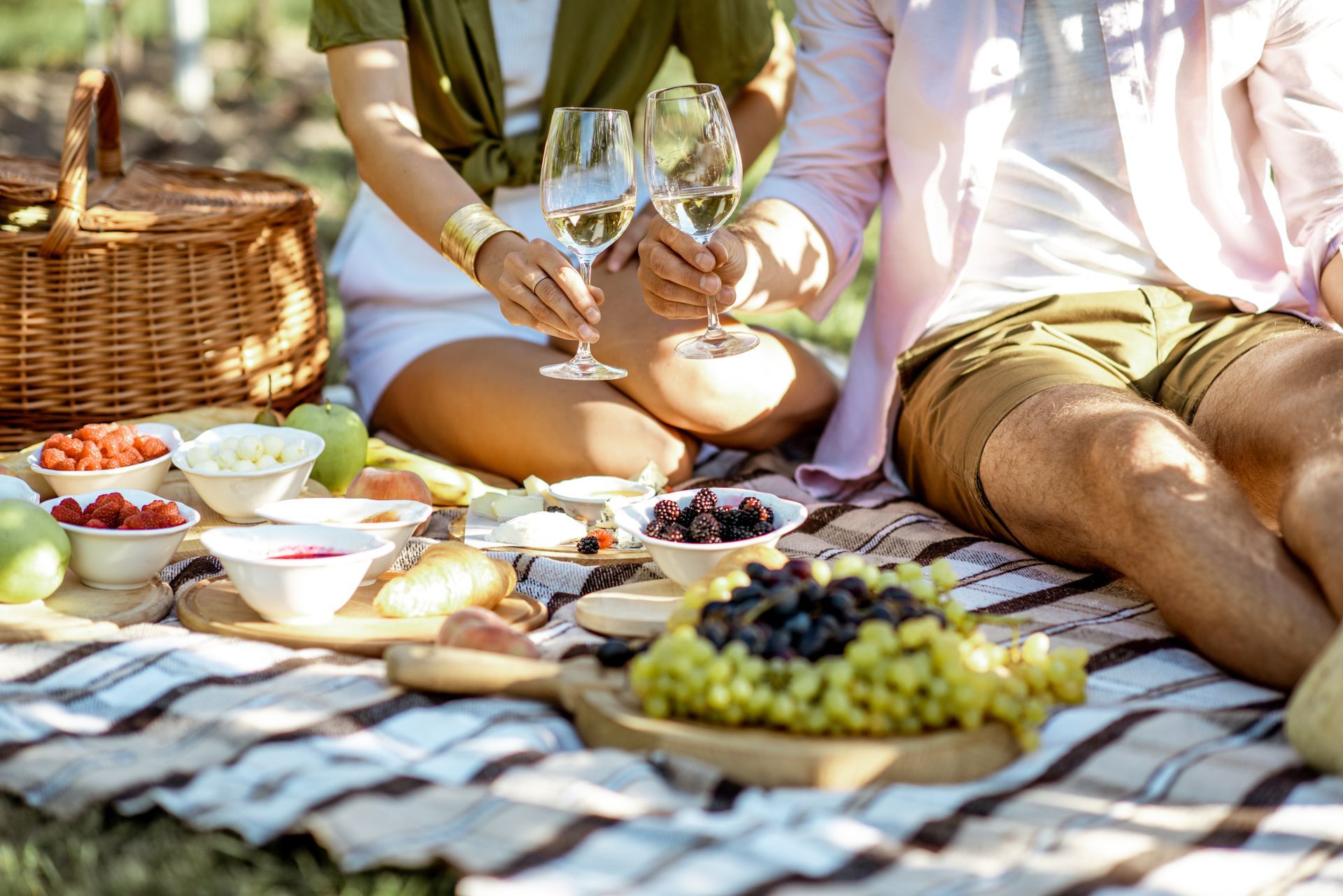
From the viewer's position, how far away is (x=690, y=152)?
211cm

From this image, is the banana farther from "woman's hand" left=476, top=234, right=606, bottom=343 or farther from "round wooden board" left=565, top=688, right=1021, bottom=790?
"round wooden board" left=565, top=688, right=1021, bottom=790

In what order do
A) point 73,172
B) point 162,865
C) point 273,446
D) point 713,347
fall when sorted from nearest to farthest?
point 162,865 < point 713,347 < point 273,446 < point 73,172

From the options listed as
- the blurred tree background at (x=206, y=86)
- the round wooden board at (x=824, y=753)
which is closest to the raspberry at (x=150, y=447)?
Answer: the round wooden board at (x=824, y=753)

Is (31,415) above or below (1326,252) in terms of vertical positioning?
below

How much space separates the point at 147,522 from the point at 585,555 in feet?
2.48

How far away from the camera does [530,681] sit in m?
1.76

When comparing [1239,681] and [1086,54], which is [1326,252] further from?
[1239,681]

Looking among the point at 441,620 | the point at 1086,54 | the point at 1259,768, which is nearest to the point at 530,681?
the point at 441,620

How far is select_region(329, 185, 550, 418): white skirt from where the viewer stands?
3.35 metres

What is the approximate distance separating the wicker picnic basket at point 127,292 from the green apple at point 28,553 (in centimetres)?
107

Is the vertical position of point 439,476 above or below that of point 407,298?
below

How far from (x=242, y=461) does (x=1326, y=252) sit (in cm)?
214

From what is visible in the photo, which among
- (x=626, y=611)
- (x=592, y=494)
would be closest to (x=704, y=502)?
(x=626, y=611)

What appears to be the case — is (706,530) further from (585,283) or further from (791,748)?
(791,748)
